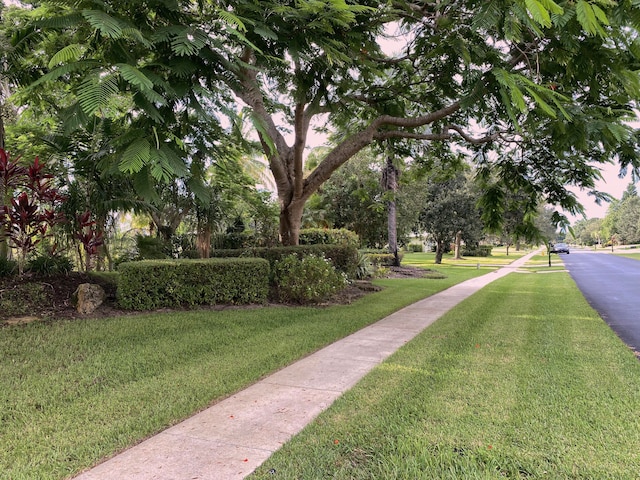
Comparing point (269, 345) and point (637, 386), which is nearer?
point (637, 386)

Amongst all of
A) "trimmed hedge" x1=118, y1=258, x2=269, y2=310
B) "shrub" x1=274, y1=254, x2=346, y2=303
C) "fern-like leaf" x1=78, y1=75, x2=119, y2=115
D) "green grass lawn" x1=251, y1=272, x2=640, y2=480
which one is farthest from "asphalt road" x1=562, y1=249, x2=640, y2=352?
"fern-like leaf" x1=78, y1=75, x2=119, y2=115

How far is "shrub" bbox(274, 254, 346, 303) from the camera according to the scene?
30.8ft

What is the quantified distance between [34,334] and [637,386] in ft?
24.6

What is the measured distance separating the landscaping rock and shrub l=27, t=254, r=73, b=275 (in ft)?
3.33

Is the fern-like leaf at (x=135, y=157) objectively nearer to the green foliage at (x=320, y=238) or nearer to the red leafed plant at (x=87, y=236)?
the red leafed plant at (x=87, y=236)

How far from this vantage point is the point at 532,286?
1532cm

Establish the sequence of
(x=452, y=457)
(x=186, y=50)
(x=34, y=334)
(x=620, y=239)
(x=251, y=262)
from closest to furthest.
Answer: (x=452, y=457) < (x=186, y=50) < (x=34, y=334) < (x=251, y=262) < (x=620, y=239)

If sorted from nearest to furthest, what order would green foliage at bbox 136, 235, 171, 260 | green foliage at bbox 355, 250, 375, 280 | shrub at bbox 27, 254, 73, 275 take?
shrub at bbox 27, 254, 73, 275 → green foliage at bbox 136, 235, 171, 260 → green foliage at bbox 355, 250, 375, 280

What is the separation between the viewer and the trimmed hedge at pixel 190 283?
25.4 ft

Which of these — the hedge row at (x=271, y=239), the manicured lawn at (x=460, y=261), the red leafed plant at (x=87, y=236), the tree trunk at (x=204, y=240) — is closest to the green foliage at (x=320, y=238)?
the hedge row at (x=271, y=239)

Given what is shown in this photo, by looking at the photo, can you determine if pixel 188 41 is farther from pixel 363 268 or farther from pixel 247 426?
pixel 363 268

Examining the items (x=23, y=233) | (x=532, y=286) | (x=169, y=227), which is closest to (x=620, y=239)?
(x=532, y=286)

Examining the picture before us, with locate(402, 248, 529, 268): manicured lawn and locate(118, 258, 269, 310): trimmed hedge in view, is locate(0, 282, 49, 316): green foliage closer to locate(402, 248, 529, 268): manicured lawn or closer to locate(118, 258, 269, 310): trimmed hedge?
locate(118, 258, 269, 310): trimmed hedge

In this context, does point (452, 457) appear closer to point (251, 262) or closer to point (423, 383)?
point (423, 383)
